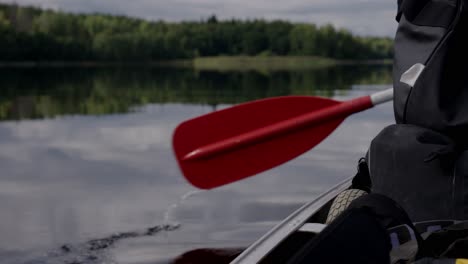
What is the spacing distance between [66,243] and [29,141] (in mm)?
8532

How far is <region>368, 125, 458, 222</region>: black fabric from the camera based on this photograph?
245cm

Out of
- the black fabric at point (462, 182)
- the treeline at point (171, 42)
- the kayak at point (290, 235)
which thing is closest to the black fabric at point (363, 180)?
the kayak at point (290, 235)

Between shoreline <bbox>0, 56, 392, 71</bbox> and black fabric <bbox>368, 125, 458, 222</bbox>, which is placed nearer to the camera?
black fabric <bbox>368, 125, 458, 222</bbox>

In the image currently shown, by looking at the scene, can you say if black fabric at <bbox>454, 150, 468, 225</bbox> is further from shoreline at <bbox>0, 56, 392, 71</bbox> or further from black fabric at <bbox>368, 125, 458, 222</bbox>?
shoreline at <bbox>0, 56, 392, 71</bbox>

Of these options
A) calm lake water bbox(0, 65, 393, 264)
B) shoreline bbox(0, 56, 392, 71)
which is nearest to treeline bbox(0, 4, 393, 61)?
shoreline bbox(0, 56, 392, 71)

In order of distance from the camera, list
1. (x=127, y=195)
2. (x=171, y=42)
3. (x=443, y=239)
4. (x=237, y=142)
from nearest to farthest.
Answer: (x=443, y=239)
(x=237, y=142)
(x=127, y=195)
(x=171, y=42)

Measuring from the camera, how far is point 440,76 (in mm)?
2535

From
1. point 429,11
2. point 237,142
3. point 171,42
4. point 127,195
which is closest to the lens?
point 429,11

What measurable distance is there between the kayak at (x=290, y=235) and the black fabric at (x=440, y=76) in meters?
0.66

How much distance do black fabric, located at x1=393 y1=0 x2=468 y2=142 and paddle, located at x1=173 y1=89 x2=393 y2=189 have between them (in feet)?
4.18

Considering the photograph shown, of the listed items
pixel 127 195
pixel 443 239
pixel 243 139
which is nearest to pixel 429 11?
pixel 443 239

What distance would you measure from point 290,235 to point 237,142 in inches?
44.6

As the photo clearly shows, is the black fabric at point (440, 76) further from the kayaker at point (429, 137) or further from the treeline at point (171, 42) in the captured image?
the treeline at point (171, 42)

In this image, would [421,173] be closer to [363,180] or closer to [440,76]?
[440,76]
